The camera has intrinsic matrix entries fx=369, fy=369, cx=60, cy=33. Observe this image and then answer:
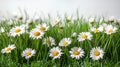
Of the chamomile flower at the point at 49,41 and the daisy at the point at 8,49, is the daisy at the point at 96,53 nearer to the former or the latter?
the chamomile flower at the point at 49,41

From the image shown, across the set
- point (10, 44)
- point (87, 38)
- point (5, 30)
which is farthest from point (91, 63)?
point (5, 30)

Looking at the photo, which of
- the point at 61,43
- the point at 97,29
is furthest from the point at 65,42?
the point at 97,29

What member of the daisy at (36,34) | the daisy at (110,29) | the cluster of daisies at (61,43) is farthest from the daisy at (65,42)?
the daisy at (110,29)

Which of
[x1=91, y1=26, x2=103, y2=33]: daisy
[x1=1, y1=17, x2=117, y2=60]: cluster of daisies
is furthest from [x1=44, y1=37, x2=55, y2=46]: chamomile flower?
[x1=91, y1=26, x2=103, y2=33]: daisy

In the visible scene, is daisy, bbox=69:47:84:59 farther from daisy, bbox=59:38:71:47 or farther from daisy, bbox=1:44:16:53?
daisy, bbox=1:44:16:53

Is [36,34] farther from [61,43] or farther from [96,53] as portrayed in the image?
[96,53]

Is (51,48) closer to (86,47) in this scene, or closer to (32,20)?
(86,47)
